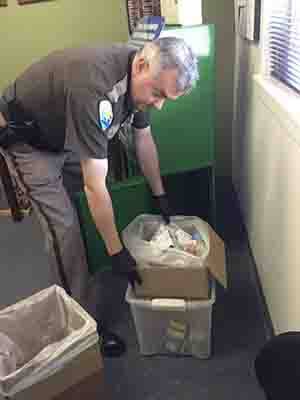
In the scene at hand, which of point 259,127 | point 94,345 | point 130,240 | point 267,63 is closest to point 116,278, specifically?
point 130,240

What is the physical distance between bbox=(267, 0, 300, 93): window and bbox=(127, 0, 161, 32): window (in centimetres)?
79

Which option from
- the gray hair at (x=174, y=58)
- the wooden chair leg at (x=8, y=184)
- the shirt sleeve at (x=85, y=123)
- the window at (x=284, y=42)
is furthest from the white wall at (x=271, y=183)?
the wooden chair leg at (x=8, y=184)

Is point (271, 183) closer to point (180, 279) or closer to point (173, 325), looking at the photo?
point (180, 279)

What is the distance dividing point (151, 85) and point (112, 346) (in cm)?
106

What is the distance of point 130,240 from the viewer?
1529mm

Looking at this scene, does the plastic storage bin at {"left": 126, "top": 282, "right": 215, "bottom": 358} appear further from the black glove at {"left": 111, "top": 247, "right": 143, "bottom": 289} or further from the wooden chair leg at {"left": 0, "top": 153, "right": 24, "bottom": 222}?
the wooden chair leg at {"left": 0, "top": 153, "right": 24, "bottom": 222}

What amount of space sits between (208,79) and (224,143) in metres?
0.99

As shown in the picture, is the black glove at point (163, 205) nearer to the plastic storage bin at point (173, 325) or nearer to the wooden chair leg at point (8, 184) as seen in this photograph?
the plastic storage bin at point (173, 325)

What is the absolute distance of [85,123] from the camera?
123 cm

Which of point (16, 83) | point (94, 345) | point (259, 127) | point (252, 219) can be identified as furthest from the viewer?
point (252, 219)

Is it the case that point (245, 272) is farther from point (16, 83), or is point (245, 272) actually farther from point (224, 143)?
point (16, 83)

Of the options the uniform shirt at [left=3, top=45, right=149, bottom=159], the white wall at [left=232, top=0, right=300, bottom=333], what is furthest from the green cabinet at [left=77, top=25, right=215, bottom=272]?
the uniform shirt at [left=3, top=45, right=149, bottom=159]

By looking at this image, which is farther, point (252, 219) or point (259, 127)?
point (252, 219)

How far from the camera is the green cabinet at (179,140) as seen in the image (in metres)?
1.68
